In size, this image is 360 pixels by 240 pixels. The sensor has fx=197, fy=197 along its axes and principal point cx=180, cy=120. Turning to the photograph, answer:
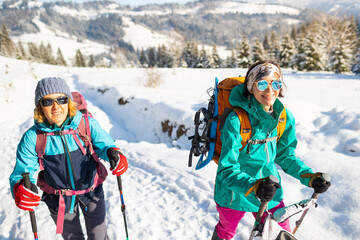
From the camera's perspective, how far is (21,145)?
1935 mm

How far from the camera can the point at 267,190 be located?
4.15 feet

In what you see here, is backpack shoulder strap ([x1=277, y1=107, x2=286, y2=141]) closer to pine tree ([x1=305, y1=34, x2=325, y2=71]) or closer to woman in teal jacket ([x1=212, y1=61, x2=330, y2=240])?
woman in teal jacket ([x1=212, y1=61, x2=330, y2=240])

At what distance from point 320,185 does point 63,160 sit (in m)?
2.41

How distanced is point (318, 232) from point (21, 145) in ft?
12.7

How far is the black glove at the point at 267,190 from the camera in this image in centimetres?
125

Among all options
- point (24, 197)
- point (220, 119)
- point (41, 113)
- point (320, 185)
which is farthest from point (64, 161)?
point (320, 185)

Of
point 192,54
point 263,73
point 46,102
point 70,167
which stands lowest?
point 192,54

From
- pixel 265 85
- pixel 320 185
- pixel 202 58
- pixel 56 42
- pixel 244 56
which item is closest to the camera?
pixel 320 185

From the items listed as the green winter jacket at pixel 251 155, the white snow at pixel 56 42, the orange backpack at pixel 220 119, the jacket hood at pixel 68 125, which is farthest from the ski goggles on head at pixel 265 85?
the white snow at pixel 56 42

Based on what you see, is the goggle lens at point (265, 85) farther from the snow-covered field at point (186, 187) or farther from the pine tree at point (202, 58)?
the pine tree at point (202, 58)

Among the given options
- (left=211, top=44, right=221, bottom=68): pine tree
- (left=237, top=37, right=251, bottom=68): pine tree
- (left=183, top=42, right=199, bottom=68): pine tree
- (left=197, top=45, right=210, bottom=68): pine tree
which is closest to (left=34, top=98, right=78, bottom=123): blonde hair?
(left=237, top=37, right=251, bottom=68): pine tree

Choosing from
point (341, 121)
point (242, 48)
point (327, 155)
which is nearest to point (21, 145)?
point (327, 155)

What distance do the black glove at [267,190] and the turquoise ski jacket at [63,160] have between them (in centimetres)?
166

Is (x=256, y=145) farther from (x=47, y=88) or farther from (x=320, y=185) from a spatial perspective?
(x=47, y=88)
